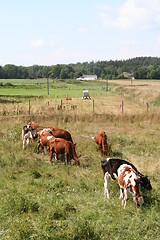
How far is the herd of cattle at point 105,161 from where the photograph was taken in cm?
760

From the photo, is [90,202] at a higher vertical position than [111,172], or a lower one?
lower

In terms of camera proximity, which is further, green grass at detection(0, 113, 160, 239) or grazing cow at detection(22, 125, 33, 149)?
grazing cow at detection(22, 125, 33, 149)

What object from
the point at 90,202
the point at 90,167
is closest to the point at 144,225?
the point at 90,202

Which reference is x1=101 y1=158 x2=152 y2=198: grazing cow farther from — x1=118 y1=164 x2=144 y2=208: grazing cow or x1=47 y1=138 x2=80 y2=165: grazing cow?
x1=47 y1=138 x2=80 y2=165: grazing cow

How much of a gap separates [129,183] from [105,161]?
4.81 feet

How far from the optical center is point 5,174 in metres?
9.88

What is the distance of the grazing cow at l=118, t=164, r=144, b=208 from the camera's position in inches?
290

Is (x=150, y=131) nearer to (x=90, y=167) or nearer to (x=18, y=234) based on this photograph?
(x=90, y=167)

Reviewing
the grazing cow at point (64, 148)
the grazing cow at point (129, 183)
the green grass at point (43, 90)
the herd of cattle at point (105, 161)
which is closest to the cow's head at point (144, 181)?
the herd of cattle at point (105, 161)

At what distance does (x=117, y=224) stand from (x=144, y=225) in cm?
63

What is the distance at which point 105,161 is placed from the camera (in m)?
8.89

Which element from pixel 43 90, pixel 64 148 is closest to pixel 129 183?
pixel 64 148

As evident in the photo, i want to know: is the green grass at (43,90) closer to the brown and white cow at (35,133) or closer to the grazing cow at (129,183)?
the brown and white cow at (35,133)

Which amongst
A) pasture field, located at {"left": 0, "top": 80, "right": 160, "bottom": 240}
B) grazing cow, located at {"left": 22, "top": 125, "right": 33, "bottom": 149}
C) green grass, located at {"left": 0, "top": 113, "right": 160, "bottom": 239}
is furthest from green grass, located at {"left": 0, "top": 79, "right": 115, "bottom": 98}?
green grass, located at {"left": 0, "top": 113, "right": 160, "bottom": 239}
